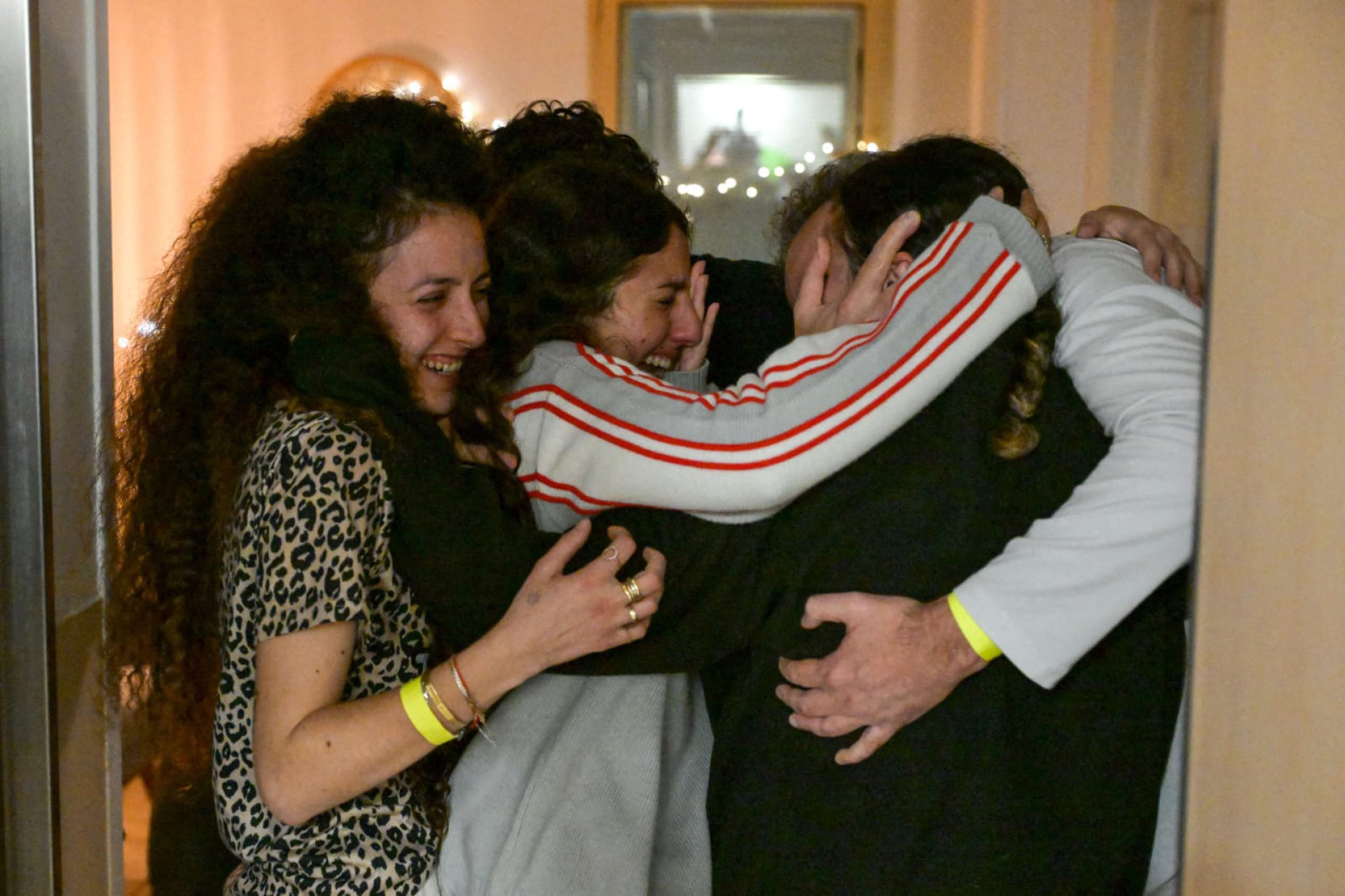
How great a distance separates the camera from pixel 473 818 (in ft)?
4.32

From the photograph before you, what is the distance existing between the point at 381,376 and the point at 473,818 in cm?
50

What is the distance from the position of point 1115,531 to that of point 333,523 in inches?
30.7

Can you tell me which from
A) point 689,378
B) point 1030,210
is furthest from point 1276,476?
point 689,378

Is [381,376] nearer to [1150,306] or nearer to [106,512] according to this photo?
[106,512]

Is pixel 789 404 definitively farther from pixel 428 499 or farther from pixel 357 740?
pixel 357 740

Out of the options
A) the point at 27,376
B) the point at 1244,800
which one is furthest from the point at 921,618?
the point at 27,376

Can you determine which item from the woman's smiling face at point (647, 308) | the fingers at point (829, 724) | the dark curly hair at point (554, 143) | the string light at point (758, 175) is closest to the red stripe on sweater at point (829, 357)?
the woman's smiling face at point (647, 308)

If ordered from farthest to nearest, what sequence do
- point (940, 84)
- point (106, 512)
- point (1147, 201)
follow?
point (940, 84)
point (1147, 201)
point (106, 512)

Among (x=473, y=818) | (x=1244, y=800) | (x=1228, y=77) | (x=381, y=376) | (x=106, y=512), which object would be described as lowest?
(x=473, y=818)

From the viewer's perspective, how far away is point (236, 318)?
133cm

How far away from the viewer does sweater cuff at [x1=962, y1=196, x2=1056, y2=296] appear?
4.12ft

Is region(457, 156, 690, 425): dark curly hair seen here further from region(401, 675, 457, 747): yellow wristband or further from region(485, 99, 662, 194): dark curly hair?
region(401, 675, 457, 747): yellow wristband

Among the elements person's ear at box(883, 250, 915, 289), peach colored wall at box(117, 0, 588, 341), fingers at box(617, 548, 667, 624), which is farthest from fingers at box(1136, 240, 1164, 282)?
peach colored wall at box(117, 0, 588, 341)

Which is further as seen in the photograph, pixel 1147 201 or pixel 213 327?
pixel 1147 201
